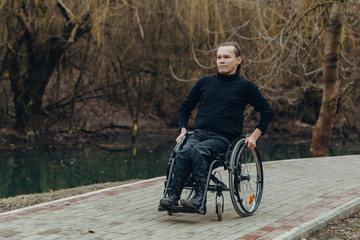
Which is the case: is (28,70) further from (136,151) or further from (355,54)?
(355,54)

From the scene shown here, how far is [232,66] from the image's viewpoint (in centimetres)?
534

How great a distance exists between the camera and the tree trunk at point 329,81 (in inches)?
435

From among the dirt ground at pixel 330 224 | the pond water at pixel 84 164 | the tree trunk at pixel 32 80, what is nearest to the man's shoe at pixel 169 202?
the dirt ground at pixel 330 224

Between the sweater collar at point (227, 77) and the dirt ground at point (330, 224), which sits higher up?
the sweater collar at point (227, 77)

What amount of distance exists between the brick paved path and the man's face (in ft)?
4.52

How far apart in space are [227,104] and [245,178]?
728 mm

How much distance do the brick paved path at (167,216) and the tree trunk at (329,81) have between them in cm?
472

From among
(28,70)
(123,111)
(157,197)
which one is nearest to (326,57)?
(157,197)

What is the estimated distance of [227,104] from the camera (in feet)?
17.3

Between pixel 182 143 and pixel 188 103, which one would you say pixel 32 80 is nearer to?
pixel 188 103

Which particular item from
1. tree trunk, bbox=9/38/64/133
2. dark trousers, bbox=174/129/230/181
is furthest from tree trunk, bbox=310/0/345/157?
tree trunk, bbox=9/38/64/133

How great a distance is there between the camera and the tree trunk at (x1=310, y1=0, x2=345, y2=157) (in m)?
11.0

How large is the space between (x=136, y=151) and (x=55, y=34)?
4259 millimetres

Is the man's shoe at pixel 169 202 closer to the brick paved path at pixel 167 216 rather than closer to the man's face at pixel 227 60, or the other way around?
the brick paved path at pixel 167 216
